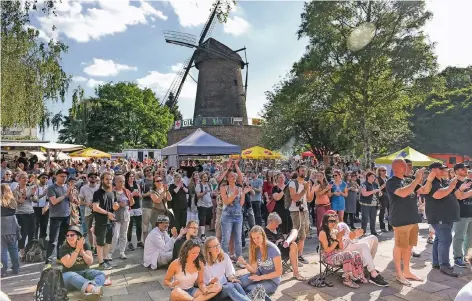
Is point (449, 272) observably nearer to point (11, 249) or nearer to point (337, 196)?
point (337, 196)

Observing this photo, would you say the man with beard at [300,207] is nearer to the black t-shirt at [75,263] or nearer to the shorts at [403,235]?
the shorts at [403,235]

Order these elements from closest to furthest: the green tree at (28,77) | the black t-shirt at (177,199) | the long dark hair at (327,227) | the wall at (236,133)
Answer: the long dark hair at (327,227), the black t-shirt at (177,199), the green tree at (28,77), the wall at (236,133)

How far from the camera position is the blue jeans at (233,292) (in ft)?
14.1

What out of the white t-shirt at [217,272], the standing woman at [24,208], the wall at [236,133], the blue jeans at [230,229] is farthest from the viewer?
the wall at [236,133]

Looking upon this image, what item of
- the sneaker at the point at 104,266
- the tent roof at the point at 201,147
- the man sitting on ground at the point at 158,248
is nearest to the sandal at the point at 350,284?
the man sitting on ground at the point at 158,248

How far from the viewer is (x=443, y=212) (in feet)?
18.8

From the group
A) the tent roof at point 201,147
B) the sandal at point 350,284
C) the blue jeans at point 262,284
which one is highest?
the tent roof at point 201,147

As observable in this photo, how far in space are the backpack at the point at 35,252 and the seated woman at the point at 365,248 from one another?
583 cm

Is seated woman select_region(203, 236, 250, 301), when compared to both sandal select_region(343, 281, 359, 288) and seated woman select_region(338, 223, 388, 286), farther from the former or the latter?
seated woman select_region(338, 223, 388, 286)

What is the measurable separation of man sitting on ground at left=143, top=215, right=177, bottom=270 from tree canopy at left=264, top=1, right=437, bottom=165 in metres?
14.4

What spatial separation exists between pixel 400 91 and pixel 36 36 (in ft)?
62.0

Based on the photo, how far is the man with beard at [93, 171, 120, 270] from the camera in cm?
629

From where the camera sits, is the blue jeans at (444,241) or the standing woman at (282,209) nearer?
the blue jeans at (444,241)

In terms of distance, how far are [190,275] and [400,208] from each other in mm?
3330
